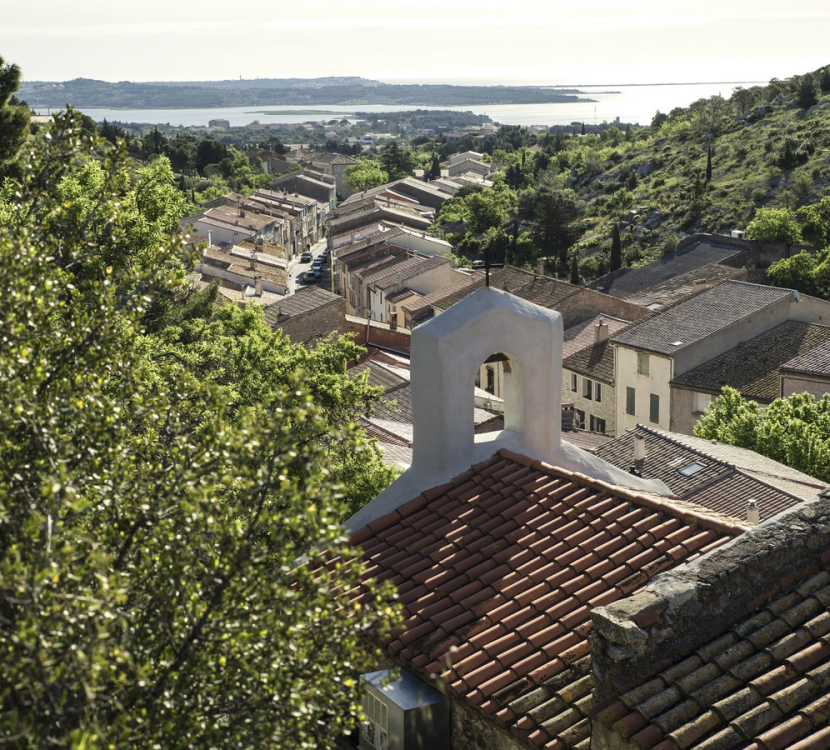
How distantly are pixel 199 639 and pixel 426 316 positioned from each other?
6640cm

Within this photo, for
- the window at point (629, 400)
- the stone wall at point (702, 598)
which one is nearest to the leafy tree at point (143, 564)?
the stone wall at point (702, 598)

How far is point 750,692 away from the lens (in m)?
8.65

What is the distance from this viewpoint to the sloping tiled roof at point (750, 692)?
8312 mm

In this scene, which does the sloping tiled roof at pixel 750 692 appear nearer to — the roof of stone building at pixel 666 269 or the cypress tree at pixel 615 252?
the roof of stone building at pixel 666 269

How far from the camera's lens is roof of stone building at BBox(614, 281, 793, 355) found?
50.4 m

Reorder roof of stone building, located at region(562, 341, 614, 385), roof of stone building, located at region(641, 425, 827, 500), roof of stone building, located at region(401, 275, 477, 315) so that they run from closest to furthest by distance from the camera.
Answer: roof of stone building, located at region(641, 425, 827, 500) → roof of stone building, located at region(562, 341, 614, 385) → roof of stone building, located at region(401, 275, 477, 315)

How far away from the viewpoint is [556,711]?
9625 mm

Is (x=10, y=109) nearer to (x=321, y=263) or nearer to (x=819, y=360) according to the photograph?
(x=819, y=360)

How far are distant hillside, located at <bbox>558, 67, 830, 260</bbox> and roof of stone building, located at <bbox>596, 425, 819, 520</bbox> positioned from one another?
6779 cm

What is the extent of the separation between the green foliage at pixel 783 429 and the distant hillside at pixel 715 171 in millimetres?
64556

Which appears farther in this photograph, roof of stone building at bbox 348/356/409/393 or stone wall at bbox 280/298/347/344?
stone wall at bbox 280/298/347/344

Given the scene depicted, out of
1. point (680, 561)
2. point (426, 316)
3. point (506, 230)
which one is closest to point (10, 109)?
point (680, 561)

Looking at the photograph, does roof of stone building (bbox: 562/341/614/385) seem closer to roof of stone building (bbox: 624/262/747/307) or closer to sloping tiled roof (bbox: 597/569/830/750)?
roof of stone building (bbox: 624/262/747/307)

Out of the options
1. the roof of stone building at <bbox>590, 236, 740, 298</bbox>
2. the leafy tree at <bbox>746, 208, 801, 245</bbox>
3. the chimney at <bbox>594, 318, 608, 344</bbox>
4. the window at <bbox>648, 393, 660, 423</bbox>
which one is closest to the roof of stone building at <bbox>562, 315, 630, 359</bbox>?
the chimney at <bbox>594, 318, 608, 344</bbox>
